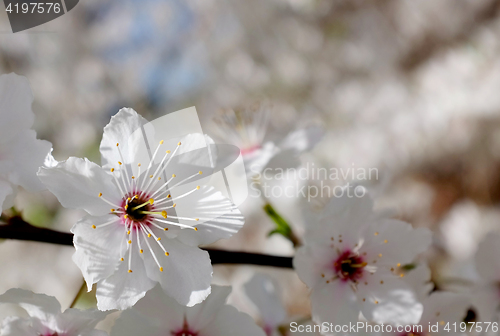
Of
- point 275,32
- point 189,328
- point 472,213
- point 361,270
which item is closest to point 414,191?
point 472,213

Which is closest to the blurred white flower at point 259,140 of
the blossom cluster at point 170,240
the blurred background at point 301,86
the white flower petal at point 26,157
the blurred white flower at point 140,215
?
the blossom cluster at point 170,240

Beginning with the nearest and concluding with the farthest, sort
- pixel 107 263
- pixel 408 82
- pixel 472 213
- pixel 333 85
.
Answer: pixel 107 263 < pixel 472 213 < pixel 408 82 < pixel 333 85

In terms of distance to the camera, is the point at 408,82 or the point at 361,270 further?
the point at 408,82

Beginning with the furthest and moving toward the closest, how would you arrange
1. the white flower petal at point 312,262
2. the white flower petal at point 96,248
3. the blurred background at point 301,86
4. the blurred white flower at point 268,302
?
the blurred background at point 301,86, the blurred white flower at point 268,302, the white flower petal at point 312,262, the white flower petal at point 96,248

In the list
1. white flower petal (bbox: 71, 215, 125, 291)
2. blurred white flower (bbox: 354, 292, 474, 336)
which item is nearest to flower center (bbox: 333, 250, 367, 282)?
blurred white flower (bbox: 354, 292, 474, 336)

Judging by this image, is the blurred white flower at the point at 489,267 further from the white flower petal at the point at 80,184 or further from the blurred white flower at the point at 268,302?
the white flower petal at the point at 80,184

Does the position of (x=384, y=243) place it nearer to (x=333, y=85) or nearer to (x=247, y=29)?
(x=333, y=85)
